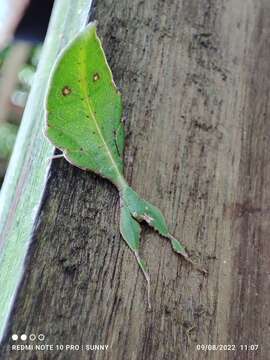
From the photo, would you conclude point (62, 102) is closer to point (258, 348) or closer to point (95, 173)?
point (95, 173)

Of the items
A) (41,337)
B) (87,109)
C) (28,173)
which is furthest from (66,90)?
(41,337)

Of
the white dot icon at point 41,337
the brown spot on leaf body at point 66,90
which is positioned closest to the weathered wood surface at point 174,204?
the white dot icon at point 41,337

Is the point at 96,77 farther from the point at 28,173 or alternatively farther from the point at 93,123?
the point at 28,173

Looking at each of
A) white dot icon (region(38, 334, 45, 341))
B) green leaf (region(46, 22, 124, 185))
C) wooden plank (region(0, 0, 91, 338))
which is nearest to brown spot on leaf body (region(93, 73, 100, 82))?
green leaf (region(46, 22, 124, 185))

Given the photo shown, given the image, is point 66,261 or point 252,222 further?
point 252,222

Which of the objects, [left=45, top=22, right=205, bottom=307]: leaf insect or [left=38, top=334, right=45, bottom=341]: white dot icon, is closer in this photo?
[left=38, top=334, right=45, bottom=341]: white dot icon

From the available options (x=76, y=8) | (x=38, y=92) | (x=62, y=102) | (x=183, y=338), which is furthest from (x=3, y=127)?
(x=183, y=338)

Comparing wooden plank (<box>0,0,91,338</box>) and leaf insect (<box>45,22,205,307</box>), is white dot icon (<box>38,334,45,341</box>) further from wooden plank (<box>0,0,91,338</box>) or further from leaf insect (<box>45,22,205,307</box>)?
leaf insect (<box>45,22,205,307</box>)
